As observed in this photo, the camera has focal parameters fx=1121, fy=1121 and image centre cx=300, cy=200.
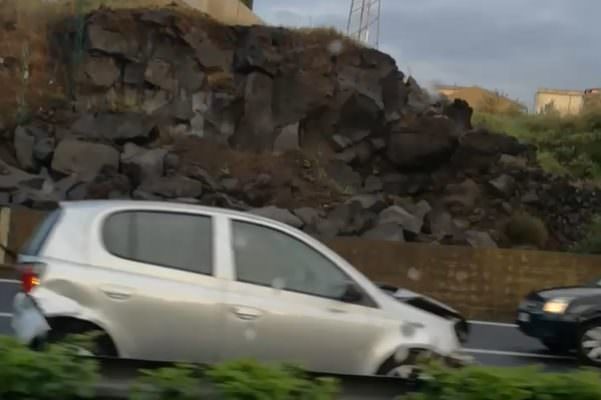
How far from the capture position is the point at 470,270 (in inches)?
846

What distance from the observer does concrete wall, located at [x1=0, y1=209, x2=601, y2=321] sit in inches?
843

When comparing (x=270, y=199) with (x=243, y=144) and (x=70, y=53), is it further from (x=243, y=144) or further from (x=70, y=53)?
(x=70, y=53)

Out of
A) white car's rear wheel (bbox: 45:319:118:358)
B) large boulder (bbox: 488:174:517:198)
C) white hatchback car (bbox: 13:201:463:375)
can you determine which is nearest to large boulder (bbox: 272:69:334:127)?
large boulder (bbox: 488:174:517:198)

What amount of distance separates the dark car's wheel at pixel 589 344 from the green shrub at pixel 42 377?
36.7ft

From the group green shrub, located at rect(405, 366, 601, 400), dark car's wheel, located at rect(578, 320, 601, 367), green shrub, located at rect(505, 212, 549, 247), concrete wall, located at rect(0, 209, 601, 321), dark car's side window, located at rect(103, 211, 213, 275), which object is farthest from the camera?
green shrub, located at rect(505, 212, 549, 247)

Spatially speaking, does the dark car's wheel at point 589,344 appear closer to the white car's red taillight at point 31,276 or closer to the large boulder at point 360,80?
the white car's red taillight at point 31,276

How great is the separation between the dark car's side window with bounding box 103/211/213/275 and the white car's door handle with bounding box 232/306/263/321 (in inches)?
13.8

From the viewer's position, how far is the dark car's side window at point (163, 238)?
332 inches

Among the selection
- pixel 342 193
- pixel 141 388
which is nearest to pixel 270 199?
pixel 342 193

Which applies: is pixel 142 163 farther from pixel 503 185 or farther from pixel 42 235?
pixel 42 235

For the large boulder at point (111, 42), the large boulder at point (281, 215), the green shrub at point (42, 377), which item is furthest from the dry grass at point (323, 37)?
the green shrub at point (42, 377)

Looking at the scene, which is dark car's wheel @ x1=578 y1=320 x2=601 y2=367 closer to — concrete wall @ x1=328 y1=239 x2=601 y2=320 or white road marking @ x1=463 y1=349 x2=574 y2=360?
white road marking @ x1=463 y1=349 x2=574 y2=360

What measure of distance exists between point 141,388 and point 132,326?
385 cm

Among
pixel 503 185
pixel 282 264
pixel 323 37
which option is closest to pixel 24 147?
pixel 323 37
